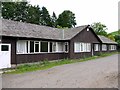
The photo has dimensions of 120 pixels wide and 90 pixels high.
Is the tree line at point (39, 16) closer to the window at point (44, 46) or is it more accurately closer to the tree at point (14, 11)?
the tree at point (14, 11)

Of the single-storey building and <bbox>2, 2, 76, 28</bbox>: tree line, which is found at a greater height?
<bbox>2, 2, 76, 28</bbox>: tree line

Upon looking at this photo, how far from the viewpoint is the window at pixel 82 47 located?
84.8 ft

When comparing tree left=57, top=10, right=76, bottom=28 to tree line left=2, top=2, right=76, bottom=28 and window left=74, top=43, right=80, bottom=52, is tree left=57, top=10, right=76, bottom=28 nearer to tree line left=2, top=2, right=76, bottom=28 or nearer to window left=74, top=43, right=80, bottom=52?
tree line left=2, top=2, right=76, bottom=28

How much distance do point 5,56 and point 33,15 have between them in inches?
1894

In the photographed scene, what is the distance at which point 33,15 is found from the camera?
205ft

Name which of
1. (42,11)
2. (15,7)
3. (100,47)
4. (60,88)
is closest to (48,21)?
(42,11)

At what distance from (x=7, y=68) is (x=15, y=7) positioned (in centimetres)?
4453

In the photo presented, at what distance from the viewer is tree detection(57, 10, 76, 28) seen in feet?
230

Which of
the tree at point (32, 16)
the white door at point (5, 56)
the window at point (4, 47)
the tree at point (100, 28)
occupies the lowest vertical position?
the white door at point (5, 56)

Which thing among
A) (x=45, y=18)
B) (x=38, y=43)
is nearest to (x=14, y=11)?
(x=45, y=18)

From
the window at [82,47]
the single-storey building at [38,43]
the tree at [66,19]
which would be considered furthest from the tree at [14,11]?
the single-storey building at [38,43]

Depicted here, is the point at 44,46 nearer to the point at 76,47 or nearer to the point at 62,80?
the point at 76,47

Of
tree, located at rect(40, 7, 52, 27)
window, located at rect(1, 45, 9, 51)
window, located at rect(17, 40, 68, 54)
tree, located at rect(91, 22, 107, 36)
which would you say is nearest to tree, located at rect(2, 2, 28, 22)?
tree, located at rect(40, 7, 52, 27)

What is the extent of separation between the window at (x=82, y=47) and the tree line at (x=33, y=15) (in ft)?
92.1
